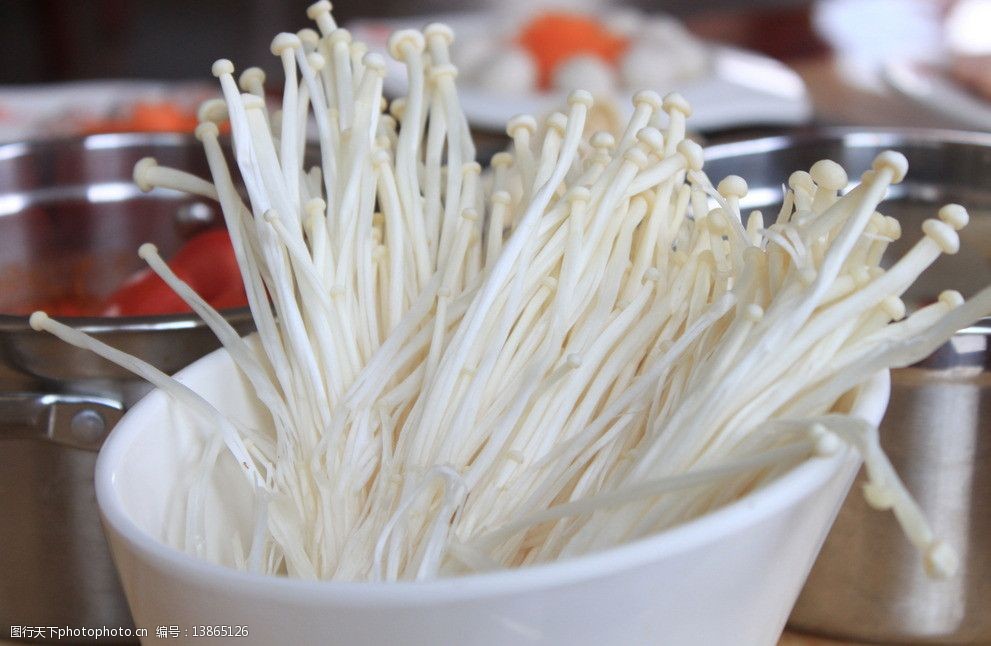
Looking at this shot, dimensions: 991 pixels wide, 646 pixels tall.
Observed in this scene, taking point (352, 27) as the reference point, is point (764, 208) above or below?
below

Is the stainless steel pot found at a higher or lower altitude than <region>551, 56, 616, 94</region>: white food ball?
lower

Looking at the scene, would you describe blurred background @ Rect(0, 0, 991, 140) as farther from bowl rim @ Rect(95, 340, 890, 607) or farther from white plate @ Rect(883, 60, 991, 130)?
bowl rim @ Rect(95, 340, 890, 607)

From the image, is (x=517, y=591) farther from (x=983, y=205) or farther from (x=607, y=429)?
(x=983, y=205)

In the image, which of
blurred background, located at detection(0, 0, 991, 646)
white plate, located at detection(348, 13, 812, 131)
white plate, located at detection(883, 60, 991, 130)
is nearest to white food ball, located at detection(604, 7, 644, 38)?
blurred background, located at detection(0, 0, 991, 646)

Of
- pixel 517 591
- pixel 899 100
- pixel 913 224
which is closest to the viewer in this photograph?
pixel 517 591

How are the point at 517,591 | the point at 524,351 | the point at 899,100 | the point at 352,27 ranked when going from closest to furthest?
the point at 517,591 < the point at 524,351 < the point at 899,100 < the point at 352,27

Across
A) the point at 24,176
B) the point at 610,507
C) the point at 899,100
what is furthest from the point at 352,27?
the point at 610,507

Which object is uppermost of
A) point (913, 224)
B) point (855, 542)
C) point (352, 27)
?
point (352, 27)

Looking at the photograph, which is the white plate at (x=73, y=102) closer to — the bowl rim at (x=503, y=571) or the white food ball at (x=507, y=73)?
the white food ball at (x=507, y=73)

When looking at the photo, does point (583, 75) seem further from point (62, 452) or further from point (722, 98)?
point (62, 452)
